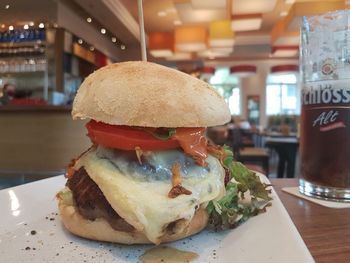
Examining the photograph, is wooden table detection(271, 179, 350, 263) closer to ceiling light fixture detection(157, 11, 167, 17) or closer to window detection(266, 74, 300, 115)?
ceiling light fixture detection(157, 11, 167, 17)

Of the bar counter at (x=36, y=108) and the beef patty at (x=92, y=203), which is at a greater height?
the bar counter at (x=36, y=108)

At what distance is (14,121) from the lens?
14.4 ft

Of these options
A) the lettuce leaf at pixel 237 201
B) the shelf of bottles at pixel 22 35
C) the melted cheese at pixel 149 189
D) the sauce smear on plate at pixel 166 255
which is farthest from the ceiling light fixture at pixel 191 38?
the sauce smear on plate at pixel 166 255

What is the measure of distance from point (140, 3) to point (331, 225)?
0.89 m

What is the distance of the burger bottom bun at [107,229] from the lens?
2.91 feet

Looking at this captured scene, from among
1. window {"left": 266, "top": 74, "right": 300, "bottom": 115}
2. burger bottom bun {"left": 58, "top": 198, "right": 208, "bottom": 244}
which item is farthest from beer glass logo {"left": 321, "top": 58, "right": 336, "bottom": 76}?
window {"left": 266, "top": 74, "right": 300, "bottom": 115}

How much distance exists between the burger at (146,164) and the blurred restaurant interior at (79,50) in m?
1.10

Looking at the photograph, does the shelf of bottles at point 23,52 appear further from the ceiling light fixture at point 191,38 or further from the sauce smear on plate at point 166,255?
the sauce smear on plate at point 166,255

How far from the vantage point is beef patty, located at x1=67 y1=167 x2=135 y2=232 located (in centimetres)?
89

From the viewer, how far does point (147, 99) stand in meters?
0.93

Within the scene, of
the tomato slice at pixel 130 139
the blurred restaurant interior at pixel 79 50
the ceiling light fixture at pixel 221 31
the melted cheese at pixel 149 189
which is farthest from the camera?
the ceiling light fixture at pixel 221 31

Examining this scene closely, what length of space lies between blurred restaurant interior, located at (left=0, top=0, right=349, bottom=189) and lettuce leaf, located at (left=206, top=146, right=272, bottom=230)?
1141 mm

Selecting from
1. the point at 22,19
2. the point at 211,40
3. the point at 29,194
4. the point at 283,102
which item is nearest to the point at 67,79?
the point at 22,19

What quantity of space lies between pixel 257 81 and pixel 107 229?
633 inches
